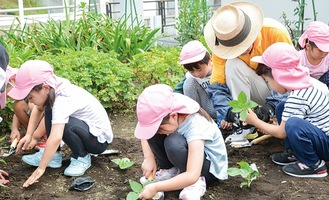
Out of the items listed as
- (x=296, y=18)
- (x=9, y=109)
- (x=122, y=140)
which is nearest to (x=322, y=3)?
(x=296, y=18)

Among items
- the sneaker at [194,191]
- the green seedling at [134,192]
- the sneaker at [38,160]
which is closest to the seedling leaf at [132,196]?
the green seedling at [134,192]

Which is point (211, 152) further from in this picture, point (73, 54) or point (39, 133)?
point (73, 54)

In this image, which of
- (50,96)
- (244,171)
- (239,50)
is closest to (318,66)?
(239,50)

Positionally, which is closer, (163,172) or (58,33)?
(163,172)

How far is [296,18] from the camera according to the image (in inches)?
262

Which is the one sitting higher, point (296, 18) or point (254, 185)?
point (296, 18)

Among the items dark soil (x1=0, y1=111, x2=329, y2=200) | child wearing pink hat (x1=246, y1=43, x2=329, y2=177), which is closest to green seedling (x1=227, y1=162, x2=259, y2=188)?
dark soil (x1=0, y1=111, x2=329, y2=200)

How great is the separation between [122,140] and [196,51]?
882mm

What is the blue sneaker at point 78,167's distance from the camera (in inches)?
119

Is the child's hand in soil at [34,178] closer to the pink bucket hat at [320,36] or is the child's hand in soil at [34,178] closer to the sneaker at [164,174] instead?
the sneaker at [164,174]

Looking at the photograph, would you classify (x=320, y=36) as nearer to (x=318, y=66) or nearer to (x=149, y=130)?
(x=318, y=66)

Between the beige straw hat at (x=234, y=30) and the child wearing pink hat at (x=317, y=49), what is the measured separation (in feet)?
1.15

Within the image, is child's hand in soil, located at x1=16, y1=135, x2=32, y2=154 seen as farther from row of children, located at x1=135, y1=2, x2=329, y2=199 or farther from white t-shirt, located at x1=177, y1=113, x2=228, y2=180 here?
white t-shirt, located at x1=177, y1=113, x2=228, y2=180

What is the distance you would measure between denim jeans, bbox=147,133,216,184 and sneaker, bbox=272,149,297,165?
0.51 m
